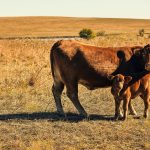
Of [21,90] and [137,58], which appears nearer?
[137,58]

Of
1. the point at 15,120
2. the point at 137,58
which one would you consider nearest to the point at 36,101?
the point at 15,120

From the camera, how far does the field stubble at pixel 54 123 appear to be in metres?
7.93

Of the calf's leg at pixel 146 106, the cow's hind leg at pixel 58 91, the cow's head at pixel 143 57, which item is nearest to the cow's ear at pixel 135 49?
the cow's head at pixel 143 57

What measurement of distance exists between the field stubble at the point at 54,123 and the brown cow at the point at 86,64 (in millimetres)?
742

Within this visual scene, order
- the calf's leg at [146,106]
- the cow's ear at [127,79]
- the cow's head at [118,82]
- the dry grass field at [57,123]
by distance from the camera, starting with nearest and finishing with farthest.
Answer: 1. the dry grass field at [57,123]
2. the cow's head at [118,82]
3. the cow's ear at [127,79]
4. the calf's leg at [146,106]

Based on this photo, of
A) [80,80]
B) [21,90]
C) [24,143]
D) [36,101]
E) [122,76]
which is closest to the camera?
[24,143]

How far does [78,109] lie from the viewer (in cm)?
1018

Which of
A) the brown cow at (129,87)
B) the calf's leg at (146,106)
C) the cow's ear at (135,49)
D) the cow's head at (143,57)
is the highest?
the cow's ear at (135,49)

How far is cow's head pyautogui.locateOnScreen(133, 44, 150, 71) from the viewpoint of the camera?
1004 centimetres

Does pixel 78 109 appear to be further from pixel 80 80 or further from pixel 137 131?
pixel 137 131

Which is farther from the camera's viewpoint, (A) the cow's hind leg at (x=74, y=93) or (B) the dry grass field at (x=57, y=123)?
(A) the cow's hind leg at (x=74, y=93)

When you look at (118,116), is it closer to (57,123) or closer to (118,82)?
(118,82)

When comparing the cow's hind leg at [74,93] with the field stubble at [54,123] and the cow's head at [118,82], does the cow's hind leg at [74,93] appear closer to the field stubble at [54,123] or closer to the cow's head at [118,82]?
the field stubble at [54,123]

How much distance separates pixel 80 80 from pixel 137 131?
6.51ft
